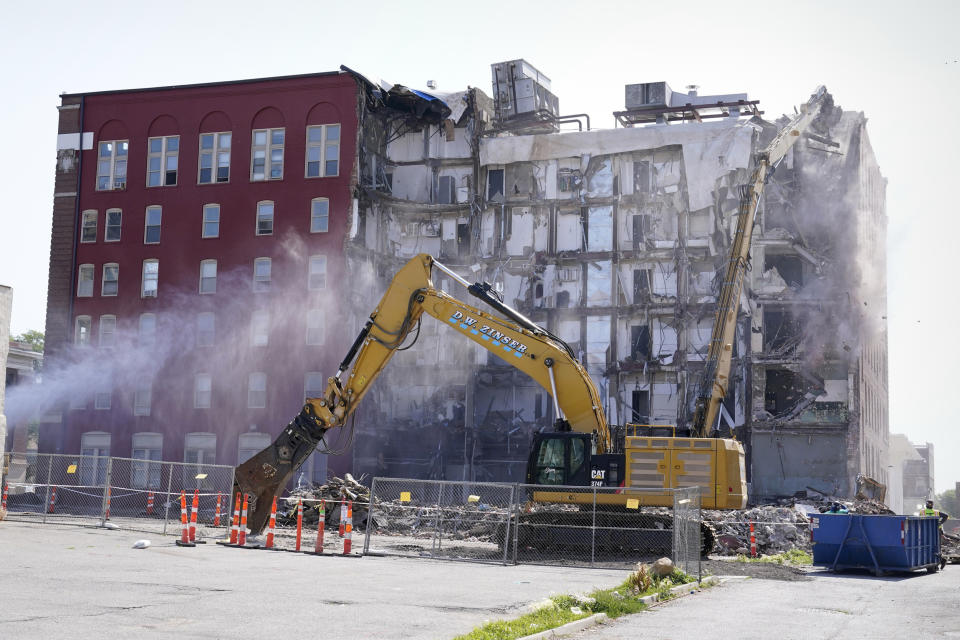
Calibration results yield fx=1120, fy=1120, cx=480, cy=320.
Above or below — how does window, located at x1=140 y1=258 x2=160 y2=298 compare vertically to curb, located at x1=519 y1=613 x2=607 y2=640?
above

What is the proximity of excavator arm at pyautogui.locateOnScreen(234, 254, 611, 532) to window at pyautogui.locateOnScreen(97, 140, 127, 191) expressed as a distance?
3409 centimetres

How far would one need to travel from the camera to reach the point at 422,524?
3819cm

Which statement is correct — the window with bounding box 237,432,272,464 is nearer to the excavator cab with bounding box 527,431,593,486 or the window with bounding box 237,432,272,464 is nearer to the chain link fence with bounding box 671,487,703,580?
the excavator cab with bounding box 527,431,593,486

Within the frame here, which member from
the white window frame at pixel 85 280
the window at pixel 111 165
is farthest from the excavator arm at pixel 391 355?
the window at pixel 111 165

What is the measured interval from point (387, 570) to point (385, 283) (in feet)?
117

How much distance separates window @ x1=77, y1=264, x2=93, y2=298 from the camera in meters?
57.3

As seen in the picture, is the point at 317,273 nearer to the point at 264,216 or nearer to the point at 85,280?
the point at 264,216

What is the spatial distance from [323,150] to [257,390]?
39.7 ft

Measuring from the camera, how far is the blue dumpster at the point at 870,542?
25484mm

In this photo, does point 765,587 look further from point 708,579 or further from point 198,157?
point 198,157

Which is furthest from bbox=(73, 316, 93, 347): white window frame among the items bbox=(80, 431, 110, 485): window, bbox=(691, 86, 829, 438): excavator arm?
bbox=(691, 86, 829, 438): excavator arm

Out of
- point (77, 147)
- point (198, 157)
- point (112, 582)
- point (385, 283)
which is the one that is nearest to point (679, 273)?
point (385, 283)

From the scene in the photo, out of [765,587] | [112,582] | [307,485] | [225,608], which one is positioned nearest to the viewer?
[225,608]

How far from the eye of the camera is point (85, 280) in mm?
57562
